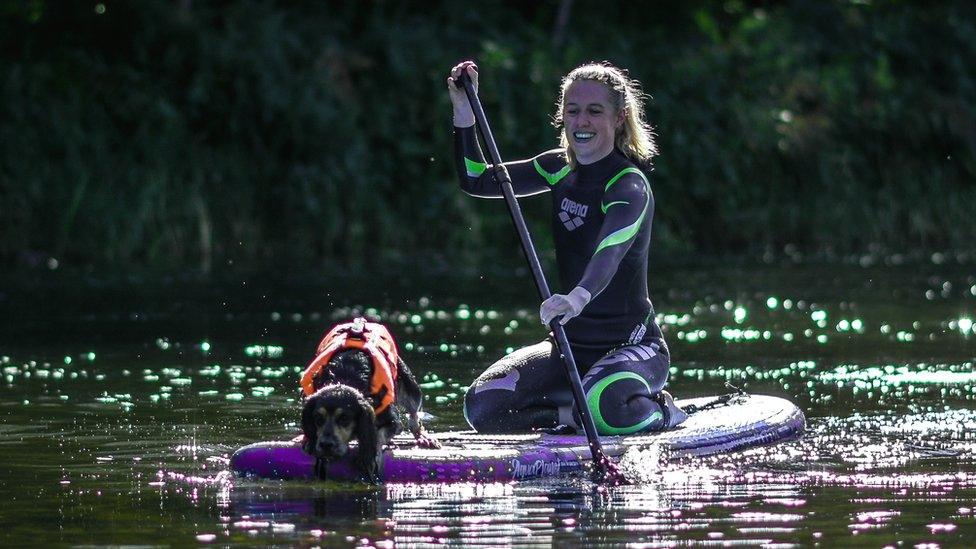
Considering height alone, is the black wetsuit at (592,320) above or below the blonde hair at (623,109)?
below

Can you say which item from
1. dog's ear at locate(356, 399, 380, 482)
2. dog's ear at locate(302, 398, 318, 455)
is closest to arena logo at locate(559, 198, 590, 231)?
dog's ear at locate(356, 399, 380, 482)

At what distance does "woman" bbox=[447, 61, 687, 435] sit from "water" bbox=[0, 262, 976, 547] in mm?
478

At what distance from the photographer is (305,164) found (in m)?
24.3

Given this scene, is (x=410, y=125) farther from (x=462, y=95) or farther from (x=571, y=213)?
(x=571, y=213)

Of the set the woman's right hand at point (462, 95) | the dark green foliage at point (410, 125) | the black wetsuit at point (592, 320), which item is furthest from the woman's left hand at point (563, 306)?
the dark green foliage at point (410, 125)

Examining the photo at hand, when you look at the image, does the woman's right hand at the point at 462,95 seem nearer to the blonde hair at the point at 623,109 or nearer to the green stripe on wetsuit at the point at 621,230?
the blonde hair at the point at 623,109

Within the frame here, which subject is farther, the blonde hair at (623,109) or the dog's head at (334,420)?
the blonde hair at (623,109)

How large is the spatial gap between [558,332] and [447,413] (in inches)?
82.4

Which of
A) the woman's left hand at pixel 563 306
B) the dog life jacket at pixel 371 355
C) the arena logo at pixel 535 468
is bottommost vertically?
the arena logo at pixel 535 468

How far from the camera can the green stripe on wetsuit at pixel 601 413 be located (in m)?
9.13

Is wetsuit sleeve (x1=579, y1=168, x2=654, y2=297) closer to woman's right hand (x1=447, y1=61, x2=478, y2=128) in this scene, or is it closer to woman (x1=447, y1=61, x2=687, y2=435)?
woman (x1=447, y1=61, x2=687, y2=435)

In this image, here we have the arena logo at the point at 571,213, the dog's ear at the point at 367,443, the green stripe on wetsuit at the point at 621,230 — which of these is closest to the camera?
the dog's ear at the point at 367,443

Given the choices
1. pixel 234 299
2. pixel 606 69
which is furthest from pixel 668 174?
pixel 606 69

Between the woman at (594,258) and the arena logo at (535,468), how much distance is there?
25.6 inches
